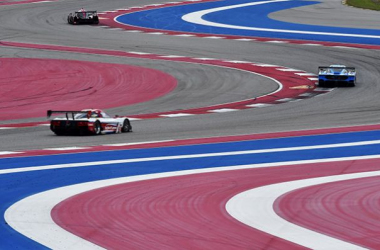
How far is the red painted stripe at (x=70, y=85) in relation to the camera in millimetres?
35844

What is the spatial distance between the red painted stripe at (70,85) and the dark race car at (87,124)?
5.54m

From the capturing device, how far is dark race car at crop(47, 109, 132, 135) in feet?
91.6

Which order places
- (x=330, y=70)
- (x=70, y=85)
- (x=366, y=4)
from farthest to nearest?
(x=366, y=4), (x=330, y=70), (x=70, y=85)

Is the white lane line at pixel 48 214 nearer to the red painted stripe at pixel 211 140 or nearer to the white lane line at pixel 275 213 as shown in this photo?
the white lane line at pixel 275 213

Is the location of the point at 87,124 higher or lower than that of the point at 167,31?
higher

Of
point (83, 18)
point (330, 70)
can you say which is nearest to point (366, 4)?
point (83, 18)

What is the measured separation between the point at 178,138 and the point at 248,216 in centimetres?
1157

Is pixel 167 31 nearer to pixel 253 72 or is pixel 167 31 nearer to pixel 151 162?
pixel 253 72

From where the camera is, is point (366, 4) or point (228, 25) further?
point (366, 4)

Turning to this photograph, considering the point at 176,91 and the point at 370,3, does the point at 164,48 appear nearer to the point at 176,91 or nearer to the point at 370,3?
the point at 176,91

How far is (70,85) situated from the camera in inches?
1578

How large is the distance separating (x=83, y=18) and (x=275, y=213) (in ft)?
156

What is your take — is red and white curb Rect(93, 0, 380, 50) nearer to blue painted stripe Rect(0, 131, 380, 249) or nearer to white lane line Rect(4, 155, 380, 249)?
blue painted stripe Rect(0, 131, 380, 249)

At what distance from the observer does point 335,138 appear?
88.3ft
